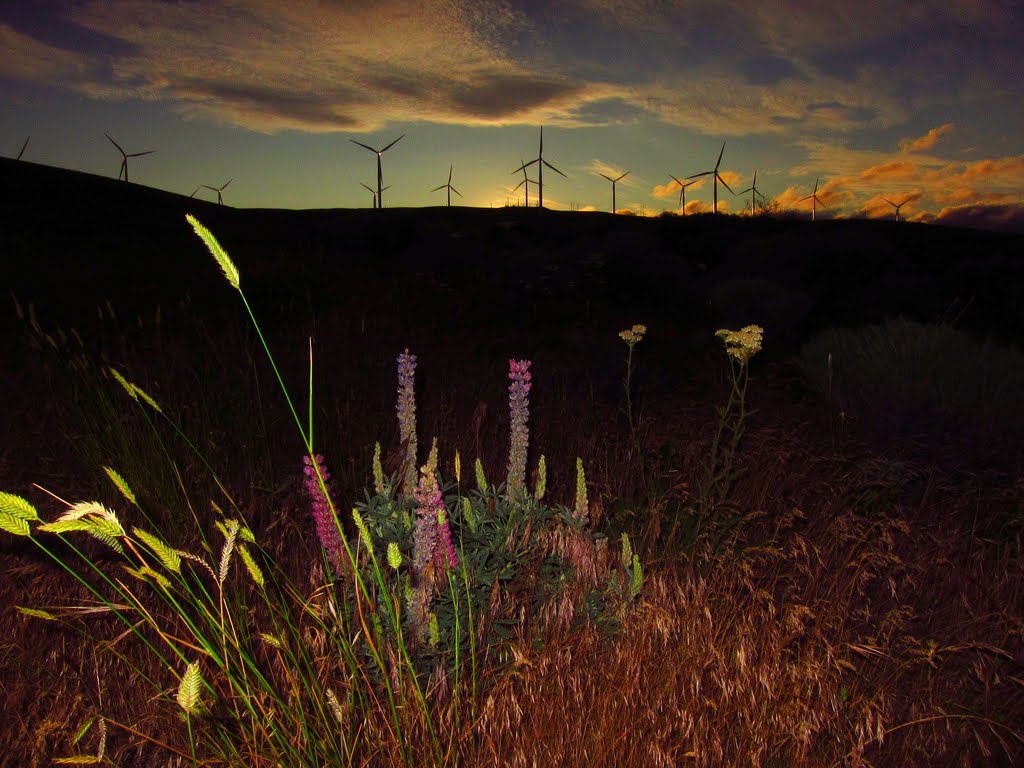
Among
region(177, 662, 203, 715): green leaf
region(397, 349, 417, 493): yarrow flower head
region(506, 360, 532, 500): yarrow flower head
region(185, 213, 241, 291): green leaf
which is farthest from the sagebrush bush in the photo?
region(177, 662, 203, 715): green leaf

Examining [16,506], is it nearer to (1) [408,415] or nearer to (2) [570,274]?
(1) [408,415]

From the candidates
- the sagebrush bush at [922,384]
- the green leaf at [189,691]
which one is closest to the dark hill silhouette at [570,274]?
the sagebrush bush at [922,384]

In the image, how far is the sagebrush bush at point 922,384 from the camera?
4.45m

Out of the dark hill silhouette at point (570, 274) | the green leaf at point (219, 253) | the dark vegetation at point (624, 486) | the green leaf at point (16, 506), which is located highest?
the dark hill silhouette at point (570, 274)

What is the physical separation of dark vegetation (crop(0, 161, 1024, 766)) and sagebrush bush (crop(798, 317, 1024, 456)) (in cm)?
3

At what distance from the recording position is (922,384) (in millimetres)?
4734

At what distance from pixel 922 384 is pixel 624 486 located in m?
2.36

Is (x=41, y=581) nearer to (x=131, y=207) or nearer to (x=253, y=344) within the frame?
(x=253, y=344)

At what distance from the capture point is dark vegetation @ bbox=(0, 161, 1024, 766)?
198cm

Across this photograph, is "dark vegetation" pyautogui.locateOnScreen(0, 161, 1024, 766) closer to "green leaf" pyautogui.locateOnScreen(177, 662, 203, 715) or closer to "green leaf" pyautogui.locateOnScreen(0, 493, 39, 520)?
"green leaf" pyautogui.locateOnScreen(177, 662, 203, 715)

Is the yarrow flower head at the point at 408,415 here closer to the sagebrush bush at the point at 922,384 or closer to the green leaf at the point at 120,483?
the green leaf at the point at 120,483

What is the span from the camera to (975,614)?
9.30ft

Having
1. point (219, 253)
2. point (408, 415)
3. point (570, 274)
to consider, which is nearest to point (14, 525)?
point (219, 253)

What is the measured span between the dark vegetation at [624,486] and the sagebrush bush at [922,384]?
0.03m
